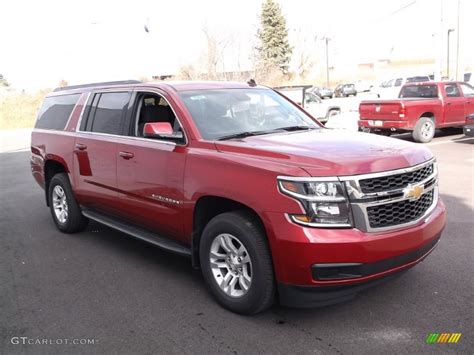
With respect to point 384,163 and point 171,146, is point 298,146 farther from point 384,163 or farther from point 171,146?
point 171,146

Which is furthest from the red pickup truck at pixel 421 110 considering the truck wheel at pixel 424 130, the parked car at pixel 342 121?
the parked car at pixel 342 121

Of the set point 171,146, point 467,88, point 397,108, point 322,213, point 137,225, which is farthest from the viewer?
point 467,88

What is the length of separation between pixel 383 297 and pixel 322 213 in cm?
123

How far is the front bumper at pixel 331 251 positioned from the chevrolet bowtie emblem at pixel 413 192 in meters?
0.24

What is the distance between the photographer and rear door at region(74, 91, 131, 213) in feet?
16.7

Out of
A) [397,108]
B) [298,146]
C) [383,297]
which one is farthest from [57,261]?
[397,108]

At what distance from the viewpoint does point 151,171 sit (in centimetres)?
445

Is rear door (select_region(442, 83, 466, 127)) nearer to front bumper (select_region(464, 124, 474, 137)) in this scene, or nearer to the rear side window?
front bumper (select_region(464, 124, 474, 137))

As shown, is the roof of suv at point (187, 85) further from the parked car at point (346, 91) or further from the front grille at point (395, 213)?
the parked car at point (346, 91)

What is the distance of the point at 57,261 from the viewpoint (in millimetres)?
5242

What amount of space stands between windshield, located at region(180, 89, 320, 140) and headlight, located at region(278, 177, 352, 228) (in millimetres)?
1222

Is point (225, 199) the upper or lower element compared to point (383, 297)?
upper

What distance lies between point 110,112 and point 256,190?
259 centimetres

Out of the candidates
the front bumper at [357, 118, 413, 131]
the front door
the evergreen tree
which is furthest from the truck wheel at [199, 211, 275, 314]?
the evergreen tree
